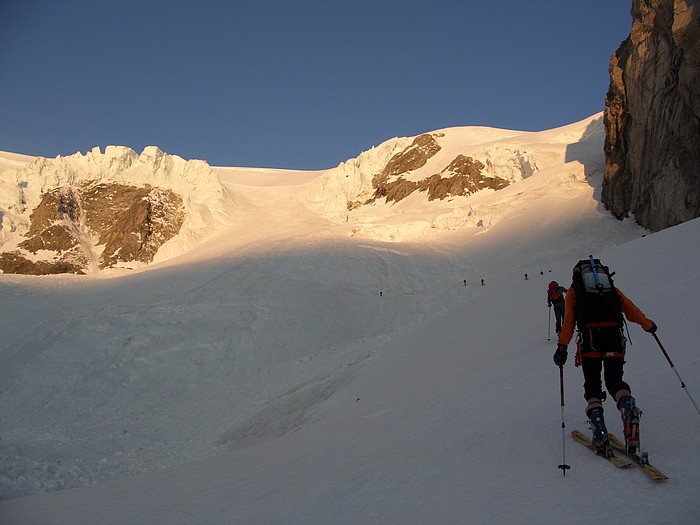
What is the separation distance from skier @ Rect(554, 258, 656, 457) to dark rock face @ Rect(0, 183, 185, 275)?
180ft

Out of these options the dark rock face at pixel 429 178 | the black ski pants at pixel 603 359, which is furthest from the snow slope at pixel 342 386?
the dark rock face at pixel 429 178

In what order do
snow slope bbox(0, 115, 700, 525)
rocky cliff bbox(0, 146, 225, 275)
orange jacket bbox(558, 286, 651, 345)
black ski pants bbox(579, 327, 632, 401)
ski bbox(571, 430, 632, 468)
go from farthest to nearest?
1. rocky cliff bbox(0, 146, 225, 275)
2. orange jacket bbox(558, 286, 651, 345)
3. black ski pants bbox(579, 327, 632, 401)
4. snow slope bbox(0, 115, 700, 525)
5. ski bbox(571, 430, 632, 468)

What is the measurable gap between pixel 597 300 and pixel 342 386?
10146mm

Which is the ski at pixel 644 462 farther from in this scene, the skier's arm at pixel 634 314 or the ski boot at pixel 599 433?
the skier's arm at pixel 634 314

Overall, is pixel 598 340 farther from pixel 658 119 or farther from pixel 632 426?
pixel 658 119

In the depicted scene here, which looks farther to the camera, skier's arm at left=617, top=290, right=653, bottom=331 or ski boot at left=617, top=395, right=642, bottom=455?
skier's arm at left=617, top=290, right=653, bottom=331

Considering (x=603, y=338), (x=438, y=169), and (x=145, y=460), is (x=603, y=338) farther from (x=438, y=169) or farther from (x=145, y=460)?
(x=438, y=169)

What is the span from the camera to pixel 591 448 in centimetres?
455

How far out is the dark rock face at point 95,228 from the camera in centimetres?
5572

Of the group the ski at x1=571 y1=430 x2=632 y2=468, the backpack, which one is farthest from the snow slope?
the backpack

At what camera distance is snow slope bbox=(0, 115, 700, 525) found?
4.44 meters

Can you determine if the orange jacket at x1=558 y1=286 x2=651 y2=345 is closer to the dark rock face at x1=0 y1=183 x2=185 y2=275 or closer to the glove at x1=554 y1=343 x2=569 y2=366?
the glove at x1=554 y1=343 x2=569 y2=366

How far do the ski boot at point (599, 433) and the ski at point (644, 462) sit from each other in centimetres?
11

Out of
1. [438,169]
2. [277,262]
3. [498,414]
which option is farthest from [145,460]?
[438,169]
